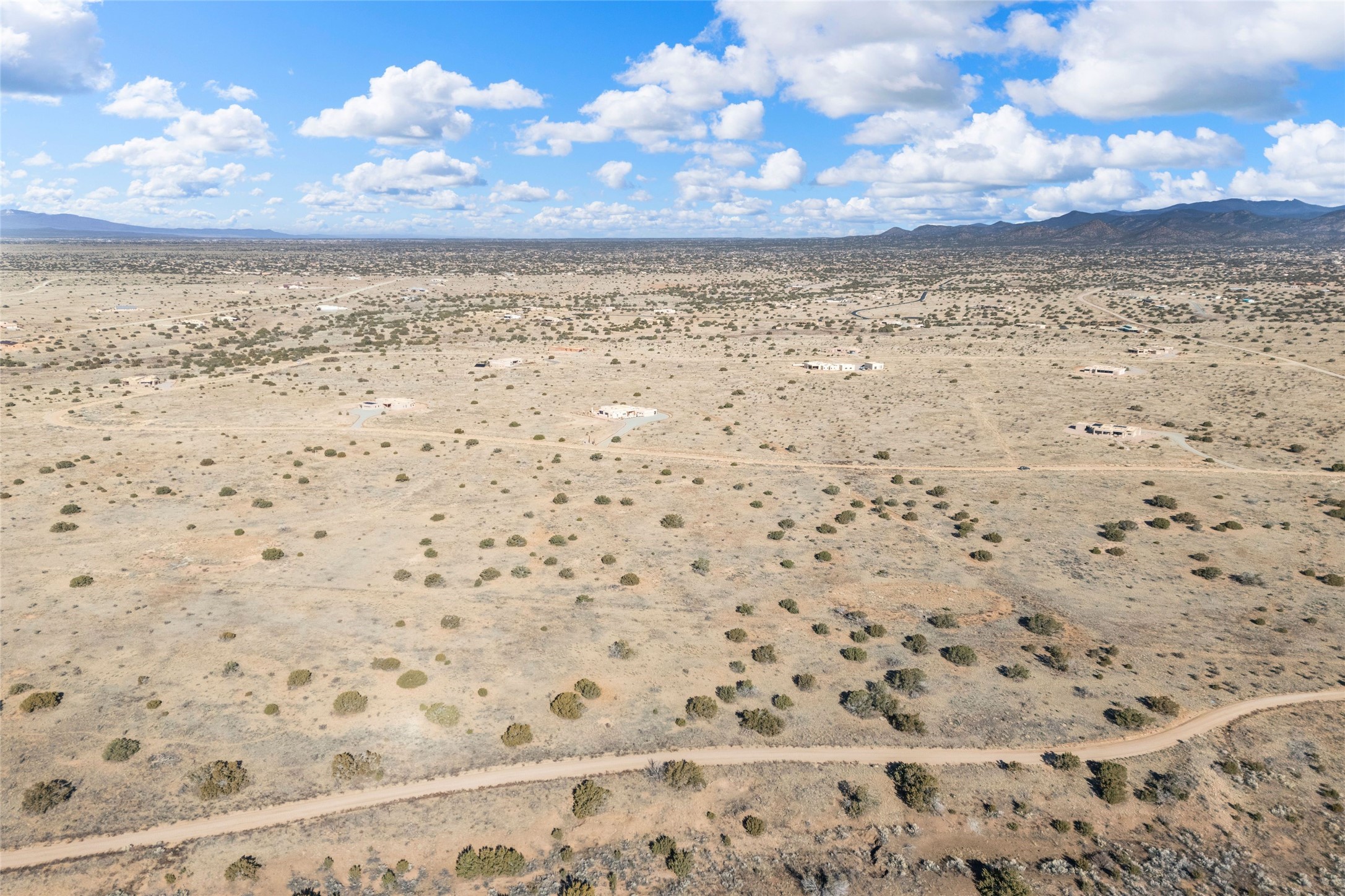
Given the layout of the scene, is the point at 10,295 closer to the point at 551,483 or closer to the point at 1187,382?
the point at 551,483

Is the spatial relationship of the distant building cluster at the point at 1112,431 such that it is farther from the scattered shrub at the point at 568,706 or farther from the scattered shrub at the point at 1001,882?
the scattered shrub at the point at 568,706

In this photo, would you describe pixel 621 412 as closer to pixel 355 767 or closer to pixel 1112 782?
pixel 355 767

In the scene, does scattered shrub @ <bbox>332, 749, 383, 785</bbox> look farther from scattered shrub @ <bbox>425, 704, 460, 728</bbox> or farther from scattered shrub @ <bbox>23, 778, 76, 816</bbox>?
scattered shrub @ <bbox>23, 778, 76, 816</bbox>

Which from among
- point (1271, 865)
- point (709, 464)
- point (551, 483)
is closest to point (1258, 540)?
point (1271, 865)

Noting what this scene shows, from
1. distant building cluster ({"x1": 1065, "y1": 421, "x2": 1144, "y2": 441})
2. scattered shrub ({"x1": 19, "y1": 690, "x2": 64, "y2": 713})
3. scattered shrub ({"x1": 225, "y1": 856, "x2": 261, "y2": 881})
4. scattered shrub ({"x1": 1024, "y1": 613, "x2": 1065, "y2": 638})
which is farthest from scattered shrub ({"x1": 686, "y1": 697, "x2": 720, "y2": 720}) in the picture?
distant building cluster ({"x1": 1065, "y1": 421, "x2": 1144, "y2": 441})

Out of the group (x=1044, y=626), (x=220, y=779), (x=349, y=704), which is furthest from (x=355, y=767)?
(x=1044, y=626)

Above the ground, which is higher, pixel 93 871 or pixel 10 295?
pixel 10 295
